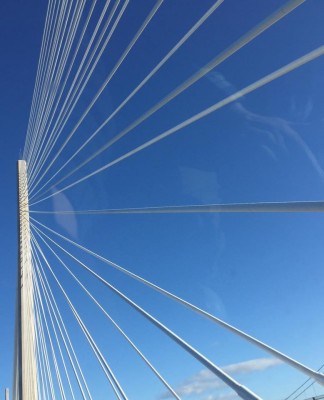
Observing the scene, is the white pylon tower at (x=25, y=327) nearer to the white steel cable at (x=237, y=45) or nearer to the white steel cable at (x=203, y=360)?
the white steel cable at (x=203, y=360)

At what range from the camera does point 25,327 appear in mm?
5441

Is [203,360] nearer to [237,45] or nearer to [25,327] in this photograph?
[237,45]

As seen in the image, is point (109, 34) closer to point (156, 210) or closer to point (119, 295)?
point (156, 210)

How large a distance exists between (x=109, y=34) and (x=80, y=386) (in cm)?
285

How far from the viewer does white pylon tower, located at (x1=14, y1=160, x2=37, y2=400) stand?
5.16 m

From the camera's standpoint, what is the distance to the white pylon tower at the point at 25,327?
5.16 metres

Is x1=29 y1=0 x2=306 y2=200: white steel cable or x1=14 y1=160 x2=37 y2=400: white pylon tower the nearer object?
x1=29 y1=0 x2=306 y2=200: white steel cable

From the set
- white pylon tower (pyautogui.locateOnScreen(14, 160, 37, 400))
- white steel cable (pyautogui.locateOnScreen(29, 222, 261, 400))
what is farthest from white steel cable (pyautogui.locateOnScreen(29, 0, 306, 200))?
white pylon tower (pyautogui.locateOnScreen(14, 160, 37, 400))

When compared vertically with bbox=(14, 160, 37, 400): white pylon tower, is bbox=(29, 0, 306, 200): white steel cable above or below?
above

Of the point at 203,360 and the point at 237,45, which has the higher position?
the point at 237,45

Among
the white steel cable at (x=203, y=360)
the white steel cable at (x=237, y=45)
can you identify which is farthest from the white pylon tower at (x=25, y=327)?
the white steel cable at (x=237, y=45)

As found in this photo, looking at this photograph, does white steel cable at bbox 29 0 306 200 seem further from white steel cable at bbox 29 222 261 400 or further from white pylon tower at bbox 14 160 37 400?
white pylon tower at bbox 14 160 37 400

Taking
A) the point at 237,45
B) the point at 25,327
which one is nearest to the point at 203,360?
the point at 237,45

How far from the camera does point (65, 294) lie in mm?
5023
